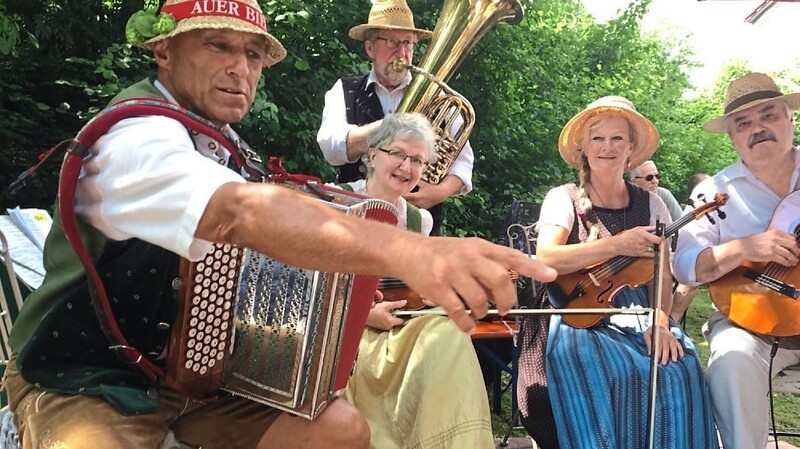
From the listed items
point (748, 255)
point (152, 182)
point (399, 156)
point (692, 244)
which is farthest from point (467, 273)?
point (692, 244)

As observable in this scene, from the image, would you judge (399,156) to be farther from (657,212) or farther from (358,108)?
(657,212)

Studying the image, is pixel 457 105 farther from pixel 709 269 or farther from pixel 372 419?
pixel 372 419

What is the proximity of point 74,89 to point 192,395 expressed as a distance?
4110 mm

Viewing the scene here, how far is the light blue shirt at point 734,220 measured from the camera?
305 cm

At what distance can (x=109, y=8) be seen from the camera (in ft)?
17.4

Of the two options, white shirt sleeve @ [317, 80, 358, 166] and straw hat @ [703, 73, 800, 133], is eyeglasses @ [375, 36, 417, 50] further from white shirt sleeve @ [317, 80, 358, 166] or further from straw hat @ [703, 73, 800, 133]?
straw hat @ [703, 73, 800, 133]

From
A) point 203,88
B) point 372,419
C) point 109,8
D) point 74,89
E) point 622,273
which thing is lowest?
point 372,419

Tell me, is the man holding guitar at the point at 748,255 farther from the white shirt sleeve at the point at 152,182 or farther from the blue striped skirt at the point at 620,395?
the white shirt sleeve at the point at 152,182

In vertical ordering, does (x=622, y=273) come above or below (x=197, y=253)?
below

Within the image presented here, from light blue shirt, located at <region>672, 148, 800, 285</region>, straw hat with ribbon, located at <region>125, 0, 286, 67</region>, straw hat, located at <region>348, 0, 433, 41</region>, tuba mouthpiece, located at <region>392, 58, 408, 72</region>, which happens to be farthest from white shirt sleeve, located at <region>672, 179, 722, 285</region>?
straw hat with ribbon, located at <region>125, 0, 286, 67</region>

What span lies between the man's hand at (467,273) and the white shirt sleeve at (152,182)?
0.43 meters

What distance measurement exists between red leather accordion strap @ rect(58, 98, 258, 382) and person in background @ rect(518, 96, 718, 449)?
1704mm

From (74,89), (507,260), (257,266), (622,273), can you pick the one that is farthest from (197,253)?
(74,89)

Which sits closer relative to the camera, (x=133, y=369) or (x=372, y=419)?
(x=133, y=369)
